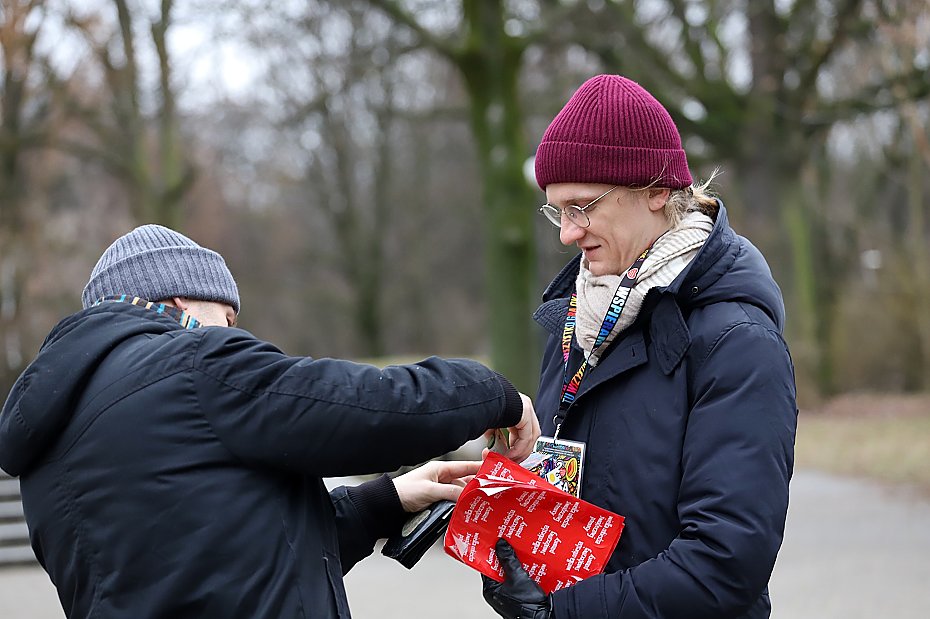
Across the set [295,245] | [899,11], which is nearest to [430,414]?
[899,11]

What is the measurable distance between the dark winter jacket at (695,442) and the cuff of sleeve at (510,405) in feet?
0.61

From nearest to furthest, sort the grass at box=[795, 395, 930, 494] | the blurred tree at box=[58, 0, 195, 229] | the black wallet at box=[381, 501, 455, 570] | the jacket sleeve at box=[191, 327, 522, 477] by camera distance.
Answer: the jacket sleeve at box=[191, 327, 522, 477] → the black wallet at box=[381, 501, 455, 570] → the grass at box=[795, 395, 930, 494] → the blurred tree at box=[58, 0, 195, 229]

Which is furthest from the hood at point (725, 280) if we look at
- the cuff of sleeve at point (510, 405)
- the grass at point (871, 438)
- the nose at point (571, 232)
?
the grass at point (871, 438)

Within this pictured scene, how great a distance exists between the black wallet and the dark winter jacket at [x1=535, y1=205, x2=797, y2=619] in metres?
0.36

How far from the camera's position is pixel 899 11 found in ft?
39.5

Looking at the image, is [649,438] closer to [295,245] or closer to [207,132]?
[207,132]

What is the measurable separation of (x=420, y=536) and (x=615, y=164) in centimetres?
96

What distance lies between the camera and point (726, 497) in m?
2.09

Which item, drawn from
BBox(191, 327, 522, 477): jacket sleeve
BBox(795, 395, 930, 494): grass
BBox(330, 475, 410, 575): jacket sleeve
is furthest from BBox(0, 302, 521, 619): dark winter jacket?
BBox(795, 395, 930, 494): grass

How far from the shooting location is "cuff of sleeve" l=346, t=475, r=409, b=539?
8.68ft

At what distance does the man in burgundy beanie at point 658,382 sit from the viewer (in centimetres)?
212

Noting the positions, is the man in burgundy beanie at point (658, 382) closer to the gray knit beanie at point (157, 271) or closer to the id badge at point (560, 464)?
the id badge at point (560, 464)

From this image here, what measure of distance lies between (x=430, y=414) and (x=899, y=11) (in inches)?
457

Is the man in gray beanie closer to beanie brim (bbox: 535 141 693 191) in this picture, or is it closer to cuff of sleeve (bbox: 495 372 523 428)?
cuff of sleeve (bbox: 495 372 523 428)
